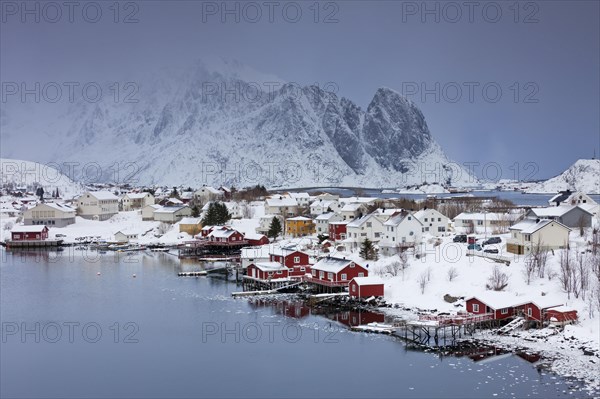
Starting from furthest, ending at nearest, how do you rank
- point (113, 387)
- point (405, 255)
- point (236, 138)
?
point (236, 138), point (405, 255), point (113, 387)

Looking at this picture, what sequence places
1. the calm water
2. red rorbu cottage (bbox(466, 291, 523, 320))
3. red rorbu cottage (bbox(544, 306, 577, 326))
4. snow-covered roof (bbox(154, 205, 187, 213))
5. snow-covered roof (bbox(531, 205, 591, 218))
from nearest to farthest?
the calm water, red rorbu cottage (bbox(544, 306, 577, 326)), red rorbu cottage (bbox(466, 291, 523, 320)), snow-covered roof (bbox(531, 205, 591, 218)), snow-covered roof (bbox(154, 205, 187, 213))

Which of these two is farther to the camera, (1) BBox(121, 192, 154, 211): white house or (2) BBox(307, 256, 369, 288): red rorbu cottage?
(1) BBox(121, 192, 154, 211): white house

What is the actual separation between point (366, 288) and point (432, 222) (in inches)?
601

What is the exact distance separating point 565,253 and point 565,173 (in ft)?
461

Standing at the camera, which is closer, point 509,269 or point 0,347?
point 0,347

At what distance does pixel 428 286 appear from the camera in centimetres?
2920

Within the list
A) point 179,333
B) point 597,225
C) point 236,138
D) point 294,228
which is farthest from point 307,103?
point 179,333

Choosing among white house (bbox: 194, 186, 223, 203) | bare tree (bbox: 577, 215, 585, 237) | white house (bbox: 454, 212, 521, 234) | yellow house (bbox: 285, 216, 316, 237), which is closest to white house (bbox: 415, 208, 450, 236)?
white house (bbox: 454, 212, 521, 234)

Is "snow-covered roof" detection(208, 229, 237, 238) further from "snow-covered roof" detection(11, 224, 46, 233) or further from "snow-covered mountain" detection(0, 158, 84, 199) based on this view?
"snow-covered mountain" detection(0, 158, 84, 199)

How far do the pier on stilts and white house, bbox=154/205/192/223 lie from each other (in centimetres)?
4374

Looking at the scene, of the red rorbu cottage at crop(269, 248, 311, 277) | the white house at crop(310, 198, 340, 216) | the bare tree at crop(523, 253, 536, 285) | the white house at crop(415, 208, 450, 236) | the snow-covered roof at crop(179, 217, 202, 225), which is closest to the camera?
the bare tree at crop(523, 253, 536, 285)

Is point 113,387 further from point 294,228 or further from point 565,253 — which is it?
point 294,228

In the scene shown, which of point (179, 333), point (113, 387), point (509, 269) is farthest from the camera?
point (509, 269)

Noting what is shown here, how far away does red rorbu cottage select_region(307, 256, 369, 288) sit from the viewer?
3144 cm
